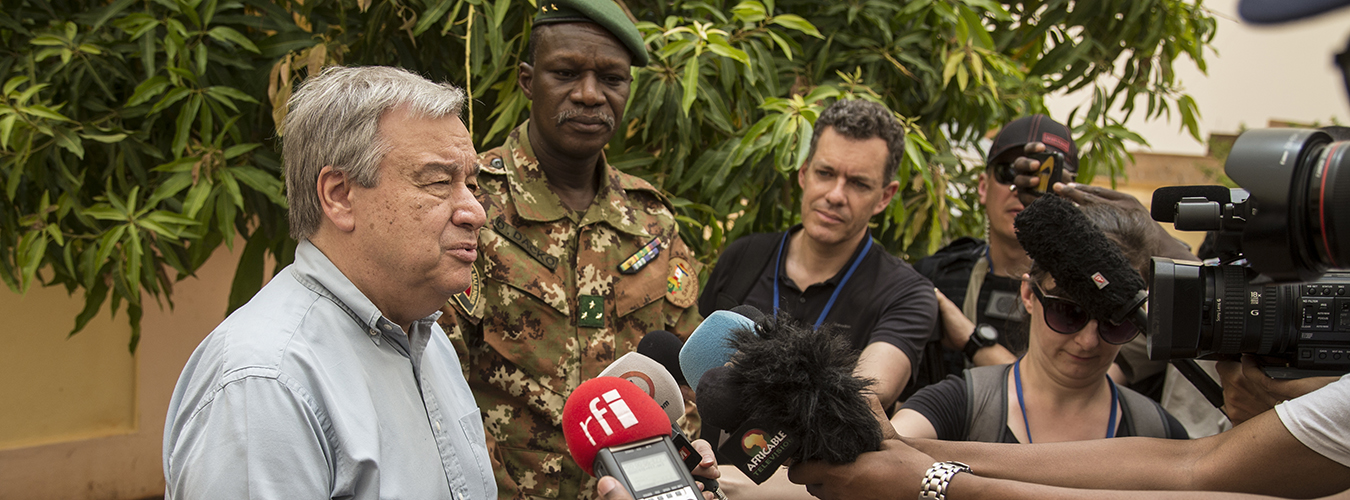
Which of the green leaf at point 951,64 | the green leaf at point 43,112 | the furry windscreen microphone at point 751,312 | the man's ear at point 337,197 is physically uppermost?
the green leaf at point 951,64

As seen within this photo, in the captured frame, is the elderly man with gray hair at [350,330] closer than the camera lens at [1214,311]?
Yes

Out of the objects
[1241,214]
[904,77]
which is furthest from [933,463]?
[904,77]

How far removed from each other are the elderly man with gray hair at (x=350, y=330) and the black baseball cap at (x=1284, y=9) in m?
1.31

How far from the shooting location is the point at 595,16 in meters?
2.58

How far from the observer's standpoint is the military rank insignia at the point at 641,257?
270 centimetres

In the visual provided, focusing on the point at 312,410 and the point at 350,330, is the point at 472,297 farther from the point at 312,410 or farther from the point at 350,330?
the point at 312,410

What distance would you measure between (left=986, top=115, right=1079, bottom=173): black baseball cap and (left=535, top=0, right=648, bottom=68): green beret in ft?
4.56

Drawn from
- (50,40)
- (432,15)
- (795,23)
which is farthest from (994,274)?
(50,40)

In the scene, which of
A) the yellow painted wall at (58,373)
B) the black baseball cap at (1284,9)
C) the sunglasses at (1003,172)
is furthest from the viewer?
the yellow painted wall at (58,373)

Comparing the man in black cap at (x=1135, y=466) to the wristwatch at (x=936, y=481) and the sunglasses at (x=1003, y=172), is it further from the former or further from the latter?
the sunglasses at (x=1003, y=172)

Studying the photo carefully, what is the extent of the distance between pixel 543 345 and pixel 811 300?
936 mm

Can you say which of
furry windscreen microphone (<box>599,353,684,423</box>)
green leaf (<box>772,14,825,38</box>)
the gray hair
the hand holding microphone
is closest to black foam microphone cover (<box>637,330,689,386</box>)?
furry windscreen microphone (<box>599,353,684,423</box>)

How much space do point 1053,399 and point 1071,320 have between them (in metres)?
0.32

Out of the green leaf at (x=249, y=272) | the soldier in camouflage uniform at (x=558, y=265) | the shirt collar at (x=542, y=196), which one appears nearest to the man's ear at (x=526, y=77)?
the soldier in camouflage uniform at (x=558, y=265)
